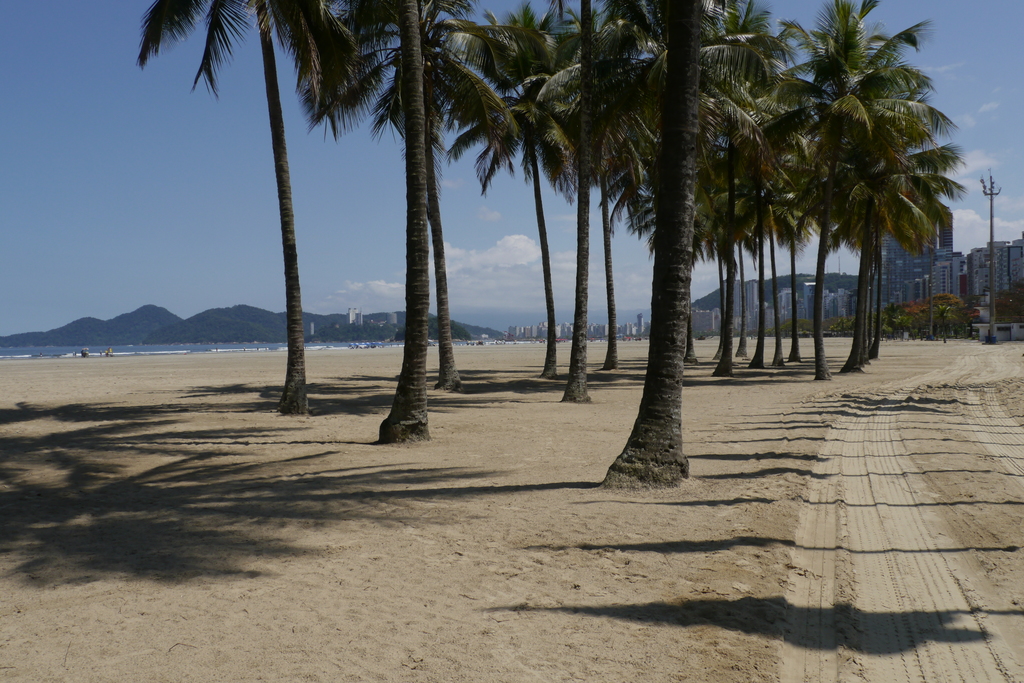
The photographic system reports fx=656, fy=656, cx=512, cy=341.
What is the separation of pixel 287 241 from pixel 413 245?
4.48 m

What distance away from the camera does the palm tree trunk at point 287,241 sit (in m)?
12.0

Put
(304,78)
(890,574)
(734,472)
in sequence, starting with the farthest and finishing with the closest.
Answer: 1. (304,78)
2. (734,472)
3. (890,574)

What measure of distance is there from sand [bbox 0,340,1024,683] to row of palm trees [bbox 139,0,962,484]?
1.43 m

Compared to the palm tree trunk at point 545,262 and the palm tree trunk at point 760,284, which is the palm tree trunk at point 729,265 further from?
the palm tree trunk at point 545,262

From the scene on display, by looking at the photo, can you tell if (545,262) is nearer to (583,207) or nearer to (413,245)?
(583,207)

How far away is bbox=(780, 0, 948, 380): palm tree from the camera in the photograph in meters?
18.4

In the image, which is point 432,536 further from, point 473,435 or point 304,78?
point 304,78

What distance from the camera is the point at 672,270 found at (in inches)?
239

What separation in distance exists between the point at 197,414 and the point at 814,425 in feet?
36.5

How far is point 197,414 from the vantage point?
12695mm

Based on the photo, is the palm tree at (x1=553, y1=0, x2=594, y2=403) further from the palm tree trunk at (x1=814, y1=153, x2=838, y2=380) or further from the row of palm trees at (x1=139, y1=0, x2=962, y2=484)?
the palm tree trunk at (x1=814, y1=153, x2=838, y2=380)

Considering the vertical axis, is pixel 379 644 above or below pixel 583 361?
below

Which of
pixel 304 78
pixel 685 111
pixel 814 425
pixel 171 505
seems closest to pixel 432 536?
pixel 171 505

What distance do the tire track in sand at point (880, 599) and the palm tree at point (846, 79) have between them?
1539 centimetres
